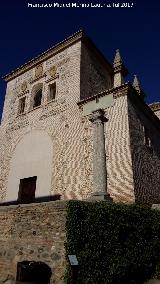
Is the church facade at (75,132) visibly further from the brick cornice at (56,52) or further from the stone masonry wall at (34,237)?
the stone masonry wall at (34,237)

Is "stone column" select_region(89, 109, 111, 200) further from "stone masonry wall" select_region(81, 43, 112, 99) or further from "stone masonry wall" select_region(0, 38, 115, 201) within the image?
"stone masonry wall" select_region(81, 43, 112, 99)

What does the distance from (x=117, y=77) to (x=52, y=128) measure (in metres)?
→ 5.48

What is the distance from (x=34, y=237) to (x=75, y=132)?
321 inches

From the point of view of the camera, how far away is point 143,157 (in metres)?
13.2

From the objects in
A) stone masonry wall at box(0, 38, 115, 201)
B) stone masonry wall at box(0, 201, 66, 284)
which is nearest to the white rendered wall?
stone masonry wall at box(0, 38, 115, 201)

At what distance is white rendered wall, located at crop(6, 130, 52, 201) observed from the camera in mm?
14148

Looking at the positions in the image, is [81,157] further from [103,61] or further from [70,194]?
[103,61]

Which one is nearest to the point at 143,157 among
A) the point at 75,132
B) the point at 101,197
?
the point at 75,132

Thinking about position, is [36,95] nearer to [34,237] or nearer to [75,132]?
[75,132]

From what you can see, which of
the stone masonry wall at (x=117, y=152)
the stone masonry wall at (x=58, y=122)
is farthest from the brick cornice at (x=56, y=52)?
the stone masonry wall at (x=117, y=152)

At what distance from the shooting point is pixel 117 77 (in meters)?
17.0

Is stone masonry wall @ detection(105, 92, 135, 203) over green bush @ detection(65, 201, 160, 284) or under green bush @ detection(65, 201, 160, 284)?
over

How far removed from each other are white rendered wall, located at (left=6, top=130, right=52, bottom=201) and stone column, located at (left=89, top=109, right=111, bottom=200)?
4.86 m

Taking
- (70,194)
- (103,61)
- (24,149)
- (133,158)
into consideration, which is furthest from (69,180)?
(103,61)
